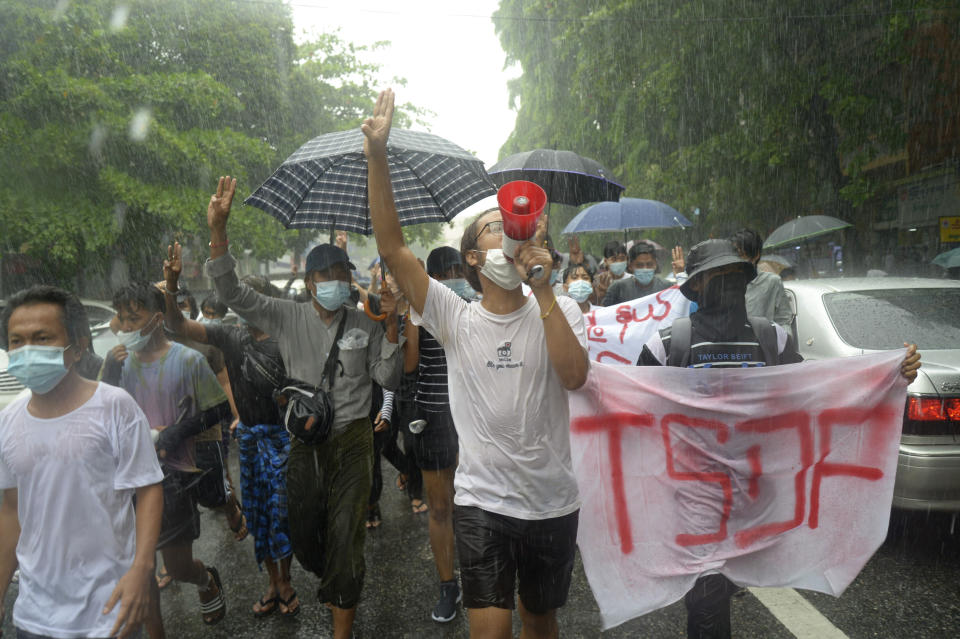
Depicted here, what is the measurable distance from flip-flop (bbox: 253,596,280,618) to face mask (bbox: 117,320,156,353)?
A: 1558 mm

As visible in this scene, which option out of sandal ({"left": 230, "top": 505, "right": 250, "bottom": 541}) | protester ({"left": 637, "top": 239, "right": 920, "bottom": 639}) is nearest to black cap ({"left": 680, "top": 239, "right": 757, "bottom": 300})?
protester ({"left": 637, "top": 239, "right": 920, "bottom": 639})

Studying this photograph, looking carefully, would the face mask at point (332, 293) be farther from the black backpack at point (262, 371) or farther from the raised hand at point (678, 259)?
the raised hand at point (678, 259)

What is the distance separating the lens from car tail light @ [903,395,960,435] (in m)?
3.77

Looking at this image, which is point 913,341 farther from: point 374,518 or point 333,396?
point 374,518

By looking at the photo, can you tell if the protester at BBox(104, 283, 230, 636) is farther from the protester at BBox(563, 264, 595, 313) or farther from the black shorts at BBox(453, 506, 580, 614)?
the protester at BBox(563, 264, 595, 313)

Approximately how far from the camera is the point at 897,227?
1538 centimetres

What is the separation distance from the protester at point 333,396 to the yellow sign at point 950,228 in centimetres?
1186

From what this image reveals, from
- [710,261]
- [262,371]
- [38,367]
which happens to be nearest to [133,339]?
[262,371]

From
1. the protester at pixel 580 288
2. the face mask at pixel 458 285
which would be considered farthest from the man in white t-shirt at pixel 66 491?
the protester at pixel 580 288

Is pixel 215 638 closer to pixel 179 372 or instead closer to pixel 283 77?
pixel 179 372

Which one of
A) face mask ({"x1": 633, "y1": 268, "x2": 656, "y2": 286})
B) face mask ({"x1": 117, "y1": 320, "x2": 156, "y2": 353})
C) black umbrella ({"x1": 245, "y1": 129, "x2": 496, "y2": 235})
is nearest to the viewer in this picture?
face mask ({"x1": 117, "y1": 320, "x2": 156, "y2": 353})

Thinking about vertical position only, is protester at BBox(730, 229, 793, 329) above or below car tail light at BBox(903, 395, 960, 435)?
above

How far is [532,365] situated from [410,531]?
2989mm

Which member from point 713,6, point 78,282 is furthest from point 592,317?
point 78,282
